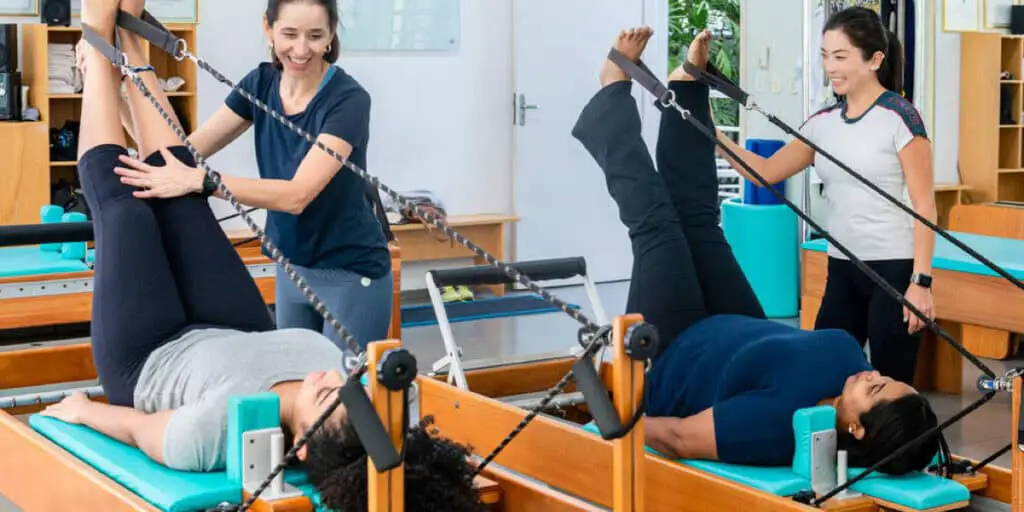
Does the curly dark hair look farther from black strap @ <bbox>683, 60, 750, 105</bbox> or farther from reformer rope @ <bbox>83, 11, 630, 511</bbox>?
black strap @ <bbox>683, 60, 750, 105</bbox>

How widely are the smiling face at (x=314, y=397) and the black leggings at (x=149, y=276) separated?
0.52 metres

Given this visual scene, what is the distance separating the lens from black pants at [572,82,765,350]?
3346 mm

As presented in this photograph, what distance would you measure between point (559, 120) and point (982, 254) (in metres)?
3.38

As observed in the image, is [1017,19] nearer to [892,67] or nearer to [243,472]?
[892,67]

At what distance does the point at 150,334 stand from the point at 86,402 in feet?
0.68

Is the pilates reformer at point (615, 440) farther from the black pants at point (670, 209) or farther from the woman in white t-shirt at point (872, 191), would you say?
the woman in white t-shirt at point (872, 191)

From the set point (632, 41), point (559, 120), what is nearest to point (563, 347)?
point (559, 120)

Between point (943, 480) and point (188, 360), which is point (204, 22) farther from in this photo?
point (943, 480)

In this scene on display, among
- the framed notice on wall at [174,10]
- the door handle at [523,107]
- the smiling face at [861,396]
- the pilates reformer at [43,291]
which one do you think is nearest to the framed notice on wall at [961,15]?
the door handle at [523,107]

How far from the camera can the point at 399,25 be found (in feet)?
25.0

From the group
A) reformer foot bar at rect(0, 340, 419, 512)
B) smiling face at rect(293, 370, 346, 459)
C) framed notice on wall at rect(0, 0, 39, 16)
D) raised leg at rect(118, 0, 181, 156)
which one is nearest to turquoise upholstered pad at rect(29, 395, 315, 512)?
reformer foot bar at rect(0, 340, 419, 512)

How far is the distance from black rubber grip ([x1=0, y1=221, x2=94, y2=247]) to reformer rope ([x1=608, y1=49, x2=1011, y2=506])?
1.68m

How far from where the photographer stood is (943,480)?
2775 mm

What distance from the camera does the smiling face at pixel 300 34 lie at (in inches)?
115
